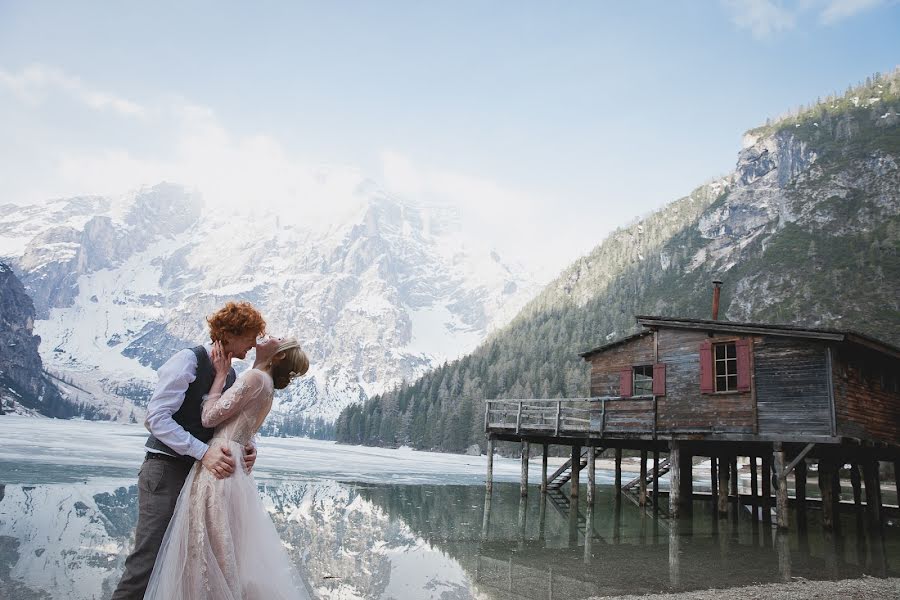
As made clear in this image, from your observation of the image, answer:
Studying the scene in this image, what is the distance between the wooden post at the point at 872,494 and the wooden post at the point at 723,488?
466cm

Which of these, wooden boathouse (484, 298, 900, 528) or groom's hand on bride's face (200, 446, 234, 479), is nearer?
groom's hand on bride's face (200, 446, 234, 479)

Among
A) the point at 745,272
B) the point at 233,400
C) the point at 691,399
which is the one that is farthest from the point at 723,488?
the point at 745,272

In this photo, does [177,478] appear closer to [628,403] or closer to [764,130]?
[628,403]

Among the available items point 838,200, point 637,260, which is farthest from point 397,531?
point 637,260

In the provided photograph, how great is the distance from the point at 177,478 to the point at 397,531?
13.6 meters

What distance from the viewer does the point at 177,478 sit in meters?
4.69

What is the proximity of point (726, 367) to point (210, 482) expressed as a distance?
65.9 ft

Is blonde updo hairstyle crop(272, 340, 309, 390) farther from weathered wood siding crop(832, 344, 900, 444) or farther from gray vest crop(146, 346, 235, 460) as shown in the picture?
weathered wood siding crop(832, 344, 900, 444)

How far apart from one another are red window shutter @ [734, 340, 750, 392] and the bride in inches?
737

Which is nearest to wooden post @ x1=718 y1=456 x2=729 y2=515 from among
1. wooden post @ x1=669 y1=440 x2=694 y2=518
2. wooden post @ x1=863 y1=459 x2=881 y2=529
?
wooden post @ x1=669 y1=440 x2=694 y2=518

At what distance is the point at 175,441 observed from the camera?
450 cm

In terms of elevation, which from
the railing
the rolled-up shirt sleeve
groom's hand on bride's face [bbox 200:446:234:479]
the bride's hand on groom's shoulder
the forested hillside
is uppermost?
the forested hillside

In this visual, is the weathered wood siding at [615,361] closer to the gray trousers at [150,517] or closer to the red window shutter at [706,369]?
the red window shutter at [706,369]

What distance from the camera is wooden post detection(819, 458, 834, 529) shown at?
807 inches
